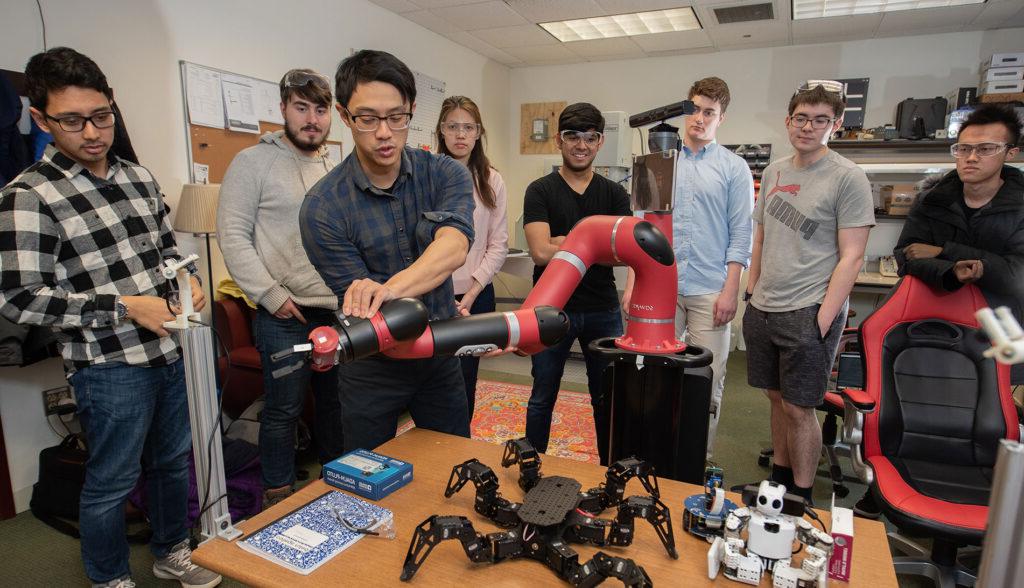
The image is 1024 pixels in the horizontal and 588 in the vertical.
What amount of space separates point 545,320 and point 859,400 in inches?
53.8

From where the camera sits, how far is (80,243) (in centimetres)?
160

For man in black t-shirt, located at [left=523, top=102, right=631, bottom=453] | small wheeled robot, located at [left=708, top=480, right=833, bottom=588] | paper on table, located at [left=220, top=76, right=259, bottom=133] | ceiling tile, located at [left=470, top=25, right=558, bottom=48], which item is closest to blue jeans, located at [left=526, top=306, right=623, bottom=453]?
man in black t-shirt, located at [left=523, top=102, right=631, bottom=453]

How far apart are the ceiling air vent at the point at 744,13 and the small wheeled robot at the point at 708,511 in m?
3.93

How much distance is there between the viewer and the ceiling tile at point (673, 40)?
4699 millimetres

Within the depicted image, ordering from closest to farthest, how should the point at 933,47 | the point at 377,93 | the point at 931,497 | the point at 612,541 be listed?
the point at 612,541, the point at 377,93, the point at 931,497, the point at 933,47

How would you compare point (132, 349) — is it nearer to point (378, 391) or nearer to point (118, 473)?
point (118, 473)

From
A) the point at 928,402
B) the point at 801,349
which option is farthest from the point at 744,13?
the point at 928,402

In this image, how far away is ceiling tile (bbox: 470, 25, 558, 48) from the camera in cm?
466

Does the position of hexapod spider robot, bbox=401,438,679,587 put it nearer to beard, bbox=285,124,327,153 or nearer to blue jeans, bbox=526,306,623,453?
blue jeans, bbox=526,306,623,453

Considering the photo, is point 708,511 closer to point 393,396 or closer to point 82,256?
point 393,396

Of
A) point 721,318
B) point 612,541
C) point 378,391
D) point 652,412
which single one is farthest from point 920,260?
point 378,391

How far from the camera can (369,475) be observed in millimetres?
1212

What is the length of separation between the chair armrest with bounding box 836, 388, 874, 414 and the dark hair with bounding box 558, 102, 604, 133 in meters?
1.26

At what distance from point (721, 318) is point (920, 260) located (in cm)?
69
